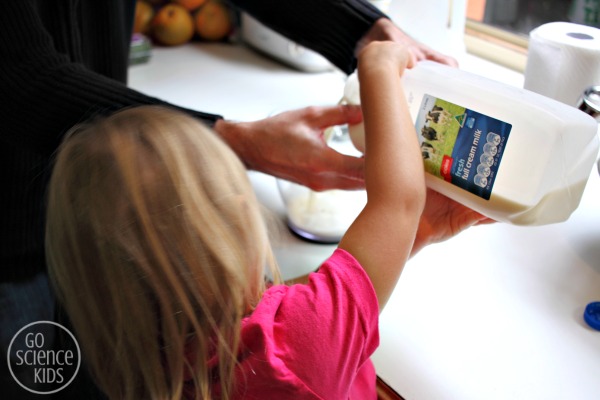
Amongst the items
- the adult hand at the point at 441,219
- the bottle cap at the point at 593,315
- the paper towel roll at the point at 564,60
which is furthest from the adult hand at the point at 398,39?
the bottle cap at the point at 593,315

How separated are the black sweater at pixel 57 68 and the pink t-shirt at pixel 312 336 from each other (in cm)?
35

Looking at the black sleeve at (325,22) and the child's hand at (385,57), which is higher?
the child's hand at (385,57)

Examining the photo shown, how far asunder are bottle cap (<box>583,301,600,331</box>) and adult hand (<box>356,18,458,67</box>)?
357mm

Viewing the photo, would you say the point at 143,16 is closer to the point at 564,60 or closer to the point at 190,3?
the point at 190,3

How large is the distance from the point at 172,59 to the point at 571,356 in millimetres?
1240

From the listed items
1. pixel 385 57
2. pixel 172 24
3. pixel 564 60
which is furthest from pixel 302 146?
pixel 172 24

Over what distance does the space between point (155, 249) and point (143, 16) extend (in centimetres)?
129

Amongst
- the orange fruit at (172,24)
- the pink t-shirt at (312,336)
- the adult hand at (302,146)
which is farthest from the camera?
the orange fruit at (172,24)

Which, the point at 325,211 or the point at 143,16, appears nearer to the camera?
the point at 325,211

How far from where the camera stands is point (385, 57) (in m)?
0.67

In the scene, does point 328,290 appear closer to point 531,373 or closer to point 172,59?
point 531,373

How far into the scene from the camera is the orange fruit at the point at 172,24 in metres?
1.64

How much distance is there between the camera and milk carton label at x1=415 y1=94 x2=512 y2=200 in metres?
0.60

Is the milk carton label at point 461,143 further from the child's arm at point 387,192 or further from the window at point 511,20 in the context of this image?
the window at point 511,20
